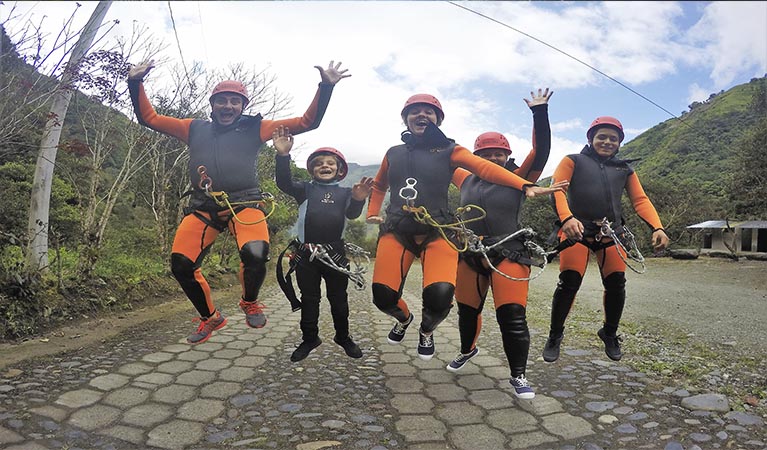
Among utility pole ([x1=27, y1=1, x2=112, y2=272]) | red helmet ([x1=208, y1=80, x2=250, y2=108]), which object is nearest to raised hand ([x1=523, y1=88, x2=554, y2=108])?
red helmet ([x1=208, y1=80, x2=250, y2=108])

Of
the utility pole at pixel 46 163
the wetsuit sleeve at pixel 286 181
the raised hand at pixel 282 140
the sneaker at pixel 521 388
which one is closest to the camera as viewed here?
the sneaker at pixel 521 388

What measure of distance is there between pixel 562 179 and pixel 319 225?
2130mm

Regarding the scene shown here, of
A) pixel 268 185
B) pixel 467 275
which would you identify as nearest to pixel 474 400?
pixel 467 275

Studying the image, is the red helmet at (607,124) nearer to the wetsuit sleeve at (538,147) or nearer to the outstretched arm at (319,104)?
the wetsuit sleeve at (538,147)

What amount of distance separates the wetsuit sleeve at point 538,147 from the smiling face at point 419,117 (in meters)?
0.80

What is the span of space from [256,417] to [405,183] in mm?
1992

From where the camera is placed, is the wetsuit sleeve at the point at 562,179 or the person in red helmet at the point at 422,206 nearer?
the person in red helmet at the point at 422,206

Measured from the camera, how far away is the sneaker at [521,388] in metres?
3.25

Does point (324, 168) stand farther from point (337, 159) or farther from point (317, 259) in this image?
point (317, 259)

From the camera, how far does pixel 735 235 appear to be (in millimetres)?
19422

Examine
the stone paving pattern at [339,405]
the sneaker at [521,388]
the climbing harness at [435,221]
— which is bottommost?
the stone paving pattern at [339,405]

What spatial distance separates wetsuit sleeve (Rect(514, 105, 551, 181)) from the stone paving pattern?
66.9 inches

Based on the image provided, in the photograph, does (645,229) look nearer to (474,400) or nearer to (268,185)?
(268,185)

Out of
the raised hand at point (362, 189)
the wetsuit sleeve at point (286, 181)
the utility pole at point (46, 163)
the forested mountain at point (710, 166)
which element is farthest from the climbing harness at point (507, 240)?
→ the forested mountain at point (710, 166)
